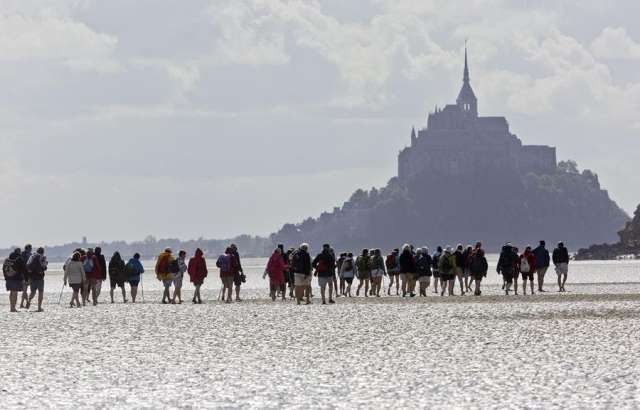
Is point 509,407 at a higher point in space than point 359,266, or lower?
lower

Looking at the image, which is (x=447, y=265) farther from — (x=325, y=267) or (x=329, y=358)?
(x=329, y=358)

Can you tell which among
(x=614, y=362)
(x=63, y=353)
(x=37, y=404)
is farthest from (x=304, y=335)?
(x=37, y=404)

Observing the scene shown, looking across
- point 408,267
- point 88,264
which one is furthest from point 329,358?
point 408,267

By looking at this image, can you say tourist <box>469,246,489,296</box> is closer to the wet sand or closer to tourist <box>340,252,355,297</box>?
tourist <box>340,252,355,297</box>

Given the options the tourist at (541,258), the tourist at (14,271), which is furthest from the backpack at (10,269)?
the tourist at (541,258)

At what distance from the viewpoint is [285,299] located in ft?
138

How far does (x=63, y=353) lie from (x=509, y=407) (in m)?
9.55

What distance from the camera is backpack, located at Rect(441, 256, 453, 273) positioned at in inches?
1649

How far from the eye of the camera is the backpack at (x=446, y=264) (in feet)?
137

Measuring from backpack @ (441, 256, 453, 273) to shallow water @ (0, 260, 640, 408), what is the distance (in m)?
8.08

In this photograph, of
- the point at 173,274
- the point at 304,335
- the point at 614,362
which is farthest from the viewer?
the point at 173,274

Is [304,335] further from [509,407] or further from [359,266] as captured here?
[359,266]

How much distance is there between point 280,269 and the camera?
4100 centimetres

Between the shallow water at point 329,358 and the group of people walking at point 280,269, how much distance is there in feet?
8.62
